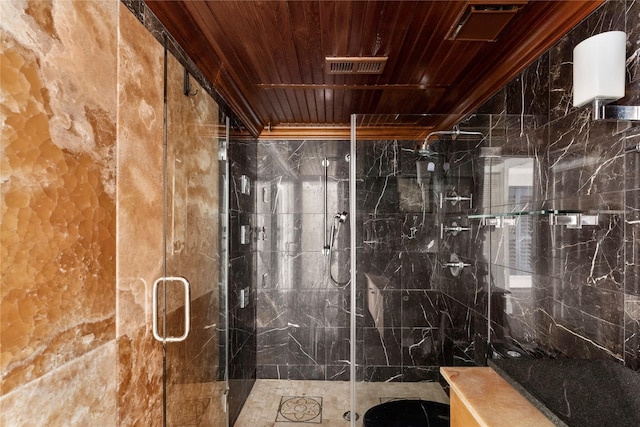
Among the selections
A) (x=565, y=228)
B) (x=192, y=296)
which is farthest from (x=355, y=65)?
(x=192, y=296)

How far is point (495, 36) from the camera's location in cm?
169

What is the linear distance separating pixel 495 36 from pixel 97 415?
2258 mm

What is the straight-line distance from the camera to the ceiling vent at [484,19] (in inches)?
57.2

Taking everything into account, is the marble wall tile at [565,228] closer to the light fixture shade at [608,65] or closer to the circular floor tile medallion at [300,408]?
the light fixture shade at [608,65]

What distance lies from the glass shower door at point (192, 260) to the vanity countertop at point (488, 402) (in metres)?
1.17

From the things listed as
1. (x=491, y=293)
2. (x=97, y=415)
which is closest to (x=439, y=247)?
(x=491, y=293)

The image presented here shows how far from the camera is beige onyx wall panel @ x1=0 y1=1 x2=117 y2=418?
83 cm

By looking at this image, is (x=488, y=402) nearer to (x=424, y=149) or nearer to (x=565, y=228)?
(x=565, y=228)

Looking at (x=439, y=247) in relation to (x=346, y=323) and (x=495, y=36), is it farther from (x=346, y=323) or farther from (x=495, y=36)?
(x=346, y=323)

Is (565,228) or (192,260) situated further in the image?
(192,260)

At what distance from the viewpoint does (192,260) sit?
72.7 inches

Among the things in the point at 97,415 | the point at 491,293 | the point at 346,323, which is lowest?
the point at 346,323

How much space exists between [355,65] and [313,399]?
110 inches

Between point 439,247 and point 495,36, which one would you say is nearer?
point 495,36
